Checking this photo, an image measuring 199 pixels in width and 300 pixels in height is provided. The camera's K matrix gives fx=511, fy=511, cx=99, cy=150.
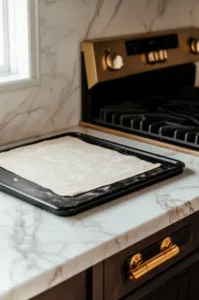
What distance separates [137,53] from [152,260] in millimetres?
819

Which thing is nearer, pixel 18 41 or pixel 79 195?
pixel 79 195

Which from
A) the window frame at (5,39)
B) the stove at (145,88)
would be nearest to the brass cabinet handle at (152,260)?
the stove at (145,88)

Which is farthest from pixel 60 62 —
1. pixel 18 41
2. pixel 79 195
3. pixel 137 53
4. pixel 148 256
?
pixel 148 256

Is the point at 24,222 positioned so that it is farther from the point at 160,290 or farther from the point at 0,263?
the point at 160,290

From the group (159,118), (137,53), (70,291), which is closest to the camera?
(70,291)

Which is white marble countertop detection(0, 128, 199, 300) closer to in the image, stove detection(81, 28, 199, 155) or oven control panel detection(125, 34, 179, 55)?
stove detection(81, 28, 199, 155)

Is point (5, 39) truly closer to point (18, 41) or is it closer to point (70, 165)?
point (18, 41)

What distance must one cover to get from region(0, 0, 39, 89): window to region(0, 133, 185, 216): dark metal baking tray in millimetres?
366

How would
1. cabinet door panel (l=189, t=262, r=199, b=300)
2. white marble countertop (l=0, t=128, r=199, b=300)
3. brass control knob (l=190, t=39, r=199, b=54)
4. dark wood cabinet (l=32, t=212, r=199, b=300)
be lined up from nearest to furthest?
white marble countertop (l=0, t=128, r=199, b=300)
dark wood cabinet (l=32, t=212, r=199, b=300)
cabinet door panel (l=189, t=262, r=199, b=300)
brass control knob (l=190, t=39, r=199, b=54)

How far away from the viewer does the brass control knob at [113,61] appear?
5.12ft

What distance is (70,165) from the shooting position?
1242 mm

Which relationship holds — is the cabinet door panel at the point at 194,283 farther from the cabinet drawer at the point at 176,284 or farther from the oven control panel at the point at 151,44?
the oven control panel at the point at 151,44

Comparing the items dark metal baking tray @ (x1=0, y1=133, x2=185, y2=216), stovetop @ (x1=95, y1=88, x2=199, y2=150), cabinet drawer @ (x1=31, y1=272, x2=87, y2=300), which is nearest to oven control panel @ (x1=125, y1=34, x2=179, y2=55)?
stovetop @ (x1=95, y1=88, x2=199, y2=150)

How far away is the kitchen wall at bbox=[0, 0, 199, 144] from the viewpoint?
1.44m
